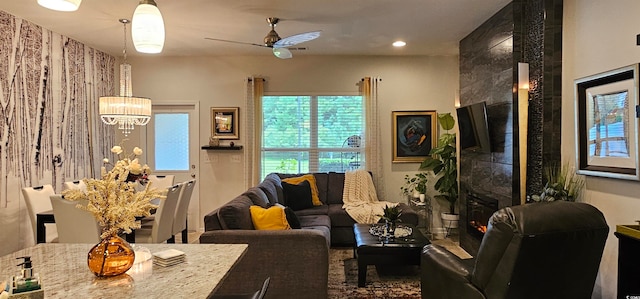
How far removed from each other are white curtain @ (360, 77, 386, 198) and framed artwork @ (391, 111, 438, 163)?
0.32 metres

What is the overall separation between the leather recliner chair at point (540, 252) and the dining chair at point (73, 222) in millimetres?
3003

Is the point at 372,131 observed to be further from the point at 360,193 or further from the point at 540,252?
the point at 540,252

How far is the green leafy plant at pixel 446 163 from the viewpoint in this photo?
560 cm

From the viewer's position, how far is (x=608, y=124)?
8.82 ft

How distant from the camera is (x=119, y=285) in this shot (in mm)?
1412

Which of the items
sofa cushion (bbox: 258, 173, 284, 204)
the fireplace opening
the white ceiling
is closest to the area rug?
the fireplace opening

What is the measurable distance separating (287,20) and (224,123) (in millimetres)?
2379

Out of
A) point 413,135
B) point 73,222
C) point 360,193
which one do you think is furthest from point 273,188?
point 413,135

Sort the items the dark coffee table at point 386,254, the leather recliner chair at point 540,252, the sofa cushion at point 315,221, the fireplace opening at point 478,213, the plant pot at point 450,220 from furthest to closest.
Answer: the plant pot at point 450,220
the sofa cushion at point 315,221
the fireplace opening at point 478,213
the dark coffee table at point 386,254
the leather recliner chair at point 540,252

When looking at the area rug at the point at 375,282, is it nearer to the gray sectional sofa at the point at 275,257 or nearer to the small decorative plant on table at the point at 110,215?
the gray sectional sofa at the point at 275,257

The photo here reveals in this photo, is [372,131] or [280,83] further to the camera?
[280,83]

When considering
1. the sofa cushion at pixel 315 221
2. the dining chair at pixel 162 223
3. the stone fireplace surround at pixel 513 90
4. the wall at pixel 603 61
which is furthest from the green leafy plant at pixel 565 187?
the dining chair at pixel 162 223

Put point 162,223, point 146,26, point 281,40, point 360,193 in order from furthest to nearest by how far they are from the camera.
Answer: point 360,193, point 162,223, point 281,40, point 146,26

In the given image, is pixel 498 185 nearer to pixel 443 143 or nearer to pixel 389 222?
pixel 389 222
